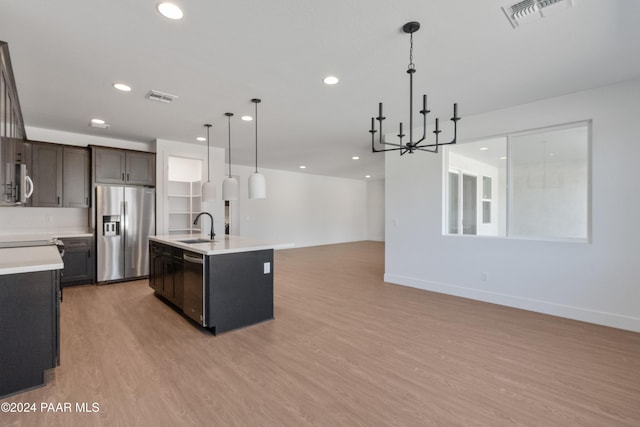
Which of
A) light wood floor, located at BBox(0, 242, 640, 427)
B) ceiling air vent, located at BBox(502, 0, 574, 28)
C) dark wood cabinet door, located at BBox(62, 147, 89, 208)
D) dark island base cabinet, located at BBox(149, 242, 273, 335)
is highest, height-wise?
ceiling air vent, located at BBox(502, 0, 574, 28)

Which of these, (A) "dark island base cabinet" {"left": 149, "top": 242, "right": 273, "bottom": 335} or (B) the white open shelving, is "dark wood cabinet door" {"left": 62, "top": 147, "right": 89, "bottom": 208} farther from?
(A) "dark island base cabinet" {"left": 149, "top": 242, "right": 273, "bottom": 335}

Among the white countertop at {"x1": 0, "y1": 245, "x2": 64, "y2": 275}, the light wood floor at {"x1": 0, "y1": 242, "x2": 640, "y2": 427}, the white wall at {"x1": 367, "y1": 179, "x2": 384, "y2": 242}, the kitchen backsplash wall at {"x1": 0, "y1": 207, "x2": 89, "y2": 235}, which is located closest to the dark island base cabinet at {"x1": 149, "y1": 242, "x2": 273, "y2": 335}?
the light wood floor at {"x1": 0, "y1": 242, "x2": 640, "y2": 427}

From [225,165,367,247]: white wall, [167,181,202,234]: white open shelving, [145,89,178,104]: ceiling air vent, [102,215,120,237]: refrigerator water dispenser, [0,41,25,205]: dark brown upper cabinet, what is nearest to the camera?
[0,41,25,205]: dark brown upper cabinet

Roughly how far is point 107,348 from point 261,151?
5.00m

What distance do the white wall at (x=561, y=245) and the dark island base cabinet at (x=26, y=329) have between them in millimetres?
4623

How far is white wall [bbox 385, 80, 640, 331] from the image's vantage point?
10.9ft

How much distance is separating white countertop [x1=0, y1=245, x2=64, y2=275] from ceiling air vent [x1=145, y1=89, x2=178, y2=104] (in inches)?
79.5

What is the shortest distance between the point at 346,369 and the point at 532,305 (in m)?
2.98

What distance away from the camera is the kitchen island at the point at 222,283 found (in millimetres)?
3115

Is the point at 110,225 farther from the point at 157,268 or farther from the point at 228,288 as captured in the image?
the point at 228,288

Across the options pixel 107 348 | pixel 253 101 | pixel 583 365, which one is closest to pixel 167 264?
pixel 107 348

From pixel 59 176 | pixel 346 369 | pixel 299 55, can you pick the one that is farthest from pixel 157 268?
pixel 299 55

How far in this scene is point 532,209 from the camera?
4094mm

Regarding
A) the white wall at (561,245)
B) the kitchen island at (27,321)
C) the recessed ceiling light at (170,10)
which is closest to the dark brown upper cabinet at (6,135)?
the kitchen island at (27,321)
